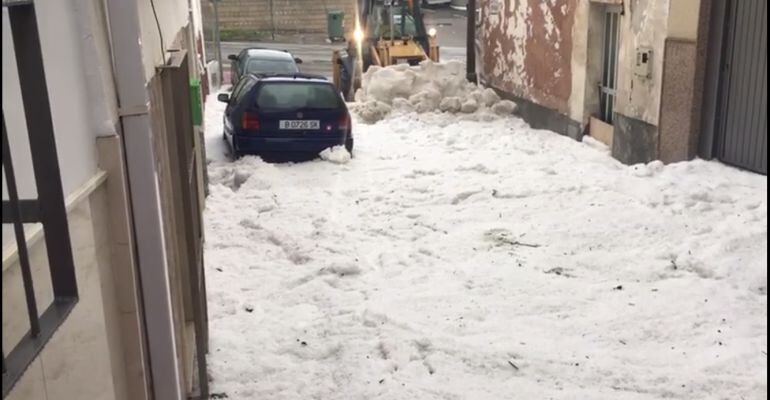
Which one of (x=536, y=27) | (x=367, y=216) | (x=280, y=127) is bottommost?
(x=367, y=216)

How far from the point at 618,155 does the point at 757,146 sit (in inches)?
98.1

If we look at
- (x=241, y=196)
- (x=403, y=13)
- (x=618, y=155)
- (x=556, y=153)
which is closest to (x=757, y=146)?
(x=618, y=155)

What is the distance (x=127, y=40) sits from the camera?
2.76 m

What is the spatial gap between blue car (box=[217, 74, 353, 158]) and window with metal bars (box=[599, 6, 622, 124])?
4.05m

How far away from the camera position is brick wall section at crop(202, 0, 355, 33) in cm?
3922

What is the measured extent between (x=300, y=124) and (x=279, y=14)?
3045cm

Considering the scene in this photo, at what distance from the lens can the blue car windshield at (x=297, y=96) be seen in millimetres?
10547

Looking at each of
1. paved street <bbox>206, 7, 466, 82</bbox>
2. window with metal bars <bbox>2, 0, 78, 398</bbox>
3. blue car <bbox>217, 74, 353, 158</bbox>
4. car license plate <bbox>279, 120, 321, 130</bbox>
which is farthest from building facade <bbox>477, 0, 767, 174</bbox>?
paved street <bbox>206, 7, 466, 82</bbox>

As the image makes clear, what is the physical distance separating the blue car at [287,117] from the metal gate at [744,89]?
5.10m

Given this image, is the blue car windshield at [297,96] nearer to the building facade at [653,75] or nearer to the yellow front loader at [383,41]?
the building facade at [653,75]

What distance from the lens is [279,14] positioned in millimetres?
39594

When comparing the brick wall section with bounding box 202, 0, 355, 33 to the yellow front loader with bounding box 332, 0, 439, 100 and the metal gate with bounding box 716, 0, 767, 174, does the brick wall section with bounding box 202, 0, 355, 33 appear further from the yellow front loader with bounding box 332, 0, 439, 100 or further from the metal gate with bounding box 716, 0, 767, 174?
the metal gate with bounding box 716, 0, 767, 174

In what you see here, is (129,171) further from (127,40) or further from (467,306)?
(467,306)

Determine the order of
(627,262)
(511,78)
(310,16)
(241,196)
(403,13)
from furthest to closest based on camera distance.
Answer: (310,16)
(403,13)
(511,78)
(241,196)
(627,262)
